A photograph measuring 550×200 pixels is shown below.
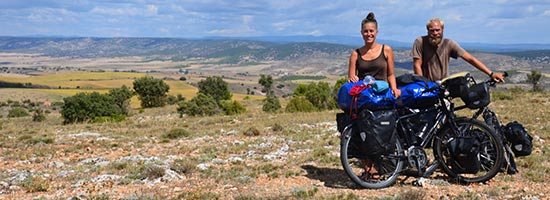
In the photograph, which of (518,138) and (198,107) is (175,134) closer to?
(518,138)

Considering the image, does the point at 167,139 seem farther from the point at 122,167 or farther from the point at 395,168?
the point at 395,168

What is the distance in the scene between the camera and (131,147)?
Answer: 41.5 ft

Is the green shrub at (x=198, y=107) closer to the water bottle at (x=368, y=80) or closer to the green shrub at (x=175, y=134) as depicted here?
the green shrub at (x=175, y=134)

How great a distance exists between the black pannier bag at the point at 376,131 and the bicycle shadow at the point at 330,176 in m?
0.90

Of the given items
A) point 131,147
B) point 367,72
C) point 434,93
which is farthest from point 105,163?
point 434,93

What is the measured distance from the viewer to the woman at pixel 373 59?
671 centimetres

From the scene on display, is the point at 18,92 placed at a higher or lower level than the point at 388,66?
lower

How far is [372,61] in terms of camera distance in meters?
6.80

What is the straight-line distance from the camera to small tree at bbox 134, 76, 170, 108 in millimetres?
68375

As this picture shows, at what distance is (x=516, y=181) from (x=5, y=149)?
13.3 metres

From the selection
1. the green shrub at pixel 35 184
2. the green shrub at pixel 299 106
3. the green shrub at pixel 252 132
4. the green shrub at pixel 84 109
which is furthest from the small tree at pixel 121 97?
the green shrub at pixel 35 184

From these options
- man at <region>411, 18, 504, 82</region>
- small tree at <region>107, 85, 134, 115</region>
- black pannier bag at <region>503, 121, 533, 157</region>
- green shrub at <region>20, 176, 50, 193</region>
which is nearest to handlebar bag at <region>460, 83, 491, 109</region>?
man at <region>411, 18, 504, 82</region>

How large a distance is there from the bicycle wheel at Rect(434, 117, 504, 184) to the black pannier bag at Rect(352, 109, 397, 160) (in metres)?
1.01

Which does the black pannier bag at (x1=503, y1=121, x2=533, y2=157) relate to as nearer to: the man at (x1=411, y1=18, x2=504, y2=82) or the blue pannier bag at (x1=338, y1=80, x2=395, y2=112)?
the man at (x1=411, y1=18, x2=504, y2=82)
